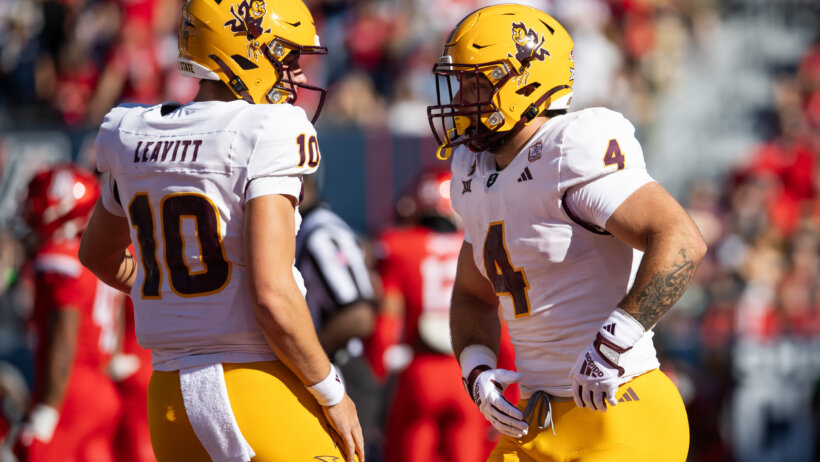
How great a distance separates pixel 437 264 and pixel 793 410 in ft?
12.0

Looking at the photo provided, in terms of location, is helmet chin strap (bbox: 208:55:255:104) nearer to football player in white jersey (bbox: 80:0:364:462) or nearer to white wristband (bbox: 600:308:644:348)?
football player in white jersey (bbox: 80:0:364:462)

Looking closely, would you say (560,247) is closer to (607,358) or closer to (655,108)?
(607,358)

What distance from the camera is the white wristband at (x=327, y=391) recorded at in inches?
128

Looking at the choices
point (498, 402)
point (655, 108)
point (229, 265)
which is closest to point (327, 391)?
point (229, 265)

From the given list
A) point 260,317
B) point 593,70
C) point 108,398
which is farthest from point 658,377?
point 593,70

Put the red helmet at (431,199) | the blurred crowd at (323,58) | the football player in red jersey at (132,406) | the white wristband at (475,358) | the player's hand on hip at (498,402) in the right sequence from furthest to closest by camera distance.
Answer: the blurred crowd at (323,58)
the red helmet at (431,199)
the football player in red jersey at (132,406)
the white wristband at (475,358)
the player's hand on hip at (498,402)

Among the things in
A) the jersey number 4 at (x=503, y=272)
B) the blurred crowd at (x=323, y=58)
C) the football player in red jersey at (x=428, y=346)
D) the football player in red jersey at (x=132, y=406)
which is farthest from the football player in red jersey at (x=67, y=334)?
the blurred crowd at (x=323, y=58)

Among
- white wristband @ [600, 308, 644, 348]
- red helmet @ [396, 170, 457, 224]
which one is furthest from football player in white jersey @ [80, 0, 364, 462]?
red helmet @ [396, 170, 457, 224]

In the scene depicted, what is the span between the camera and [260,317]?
3.15m

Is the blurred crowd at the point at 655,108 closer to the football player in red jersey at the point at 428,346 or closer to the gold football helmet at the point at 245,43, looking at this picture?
the football player in red jersey at the point at 428,346

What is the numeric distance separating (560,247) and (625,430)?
1.89ft

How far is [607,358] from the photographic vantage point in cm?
314

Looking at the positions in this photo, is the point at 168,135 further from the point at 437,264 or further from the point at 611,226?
the point at 437,264

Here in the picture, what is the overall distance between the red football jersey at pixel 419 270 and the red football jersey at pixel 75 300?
6.08 ft
